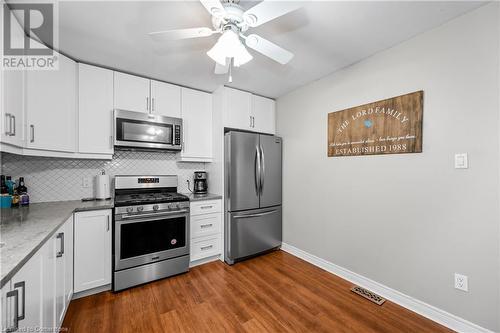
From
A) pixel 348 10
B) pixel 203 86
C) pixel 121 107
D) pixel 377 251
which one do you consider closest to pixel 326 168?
pixel 377 251

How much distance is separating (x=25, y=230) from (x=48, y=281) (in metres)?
0.35

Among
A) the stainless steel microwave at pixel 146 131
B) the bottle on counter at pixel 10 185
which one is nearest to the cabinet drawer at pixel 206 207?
the stainless steel microwave at pixel 146 131

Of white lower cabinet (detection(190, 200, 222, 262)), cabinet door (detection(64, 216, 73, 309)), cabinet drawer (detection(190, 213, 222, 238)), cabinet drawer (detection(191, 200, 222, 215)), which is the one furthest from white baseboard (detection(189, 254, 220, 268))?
cabinet door (detection(64, 216, 73, 309))

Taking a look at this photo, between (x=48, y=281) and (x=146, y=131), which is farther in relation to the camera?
(x=146, y=131)

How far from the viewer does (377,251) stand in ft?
7.06

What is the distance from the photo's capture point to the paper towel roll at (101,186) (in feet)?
8.05

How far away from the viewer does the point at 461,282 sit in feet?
5.34

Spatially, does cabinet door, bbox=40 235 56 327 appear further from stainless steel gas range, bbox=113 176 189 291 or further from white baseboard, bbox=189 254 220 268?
white baseboard, bbox=189 254 220 268

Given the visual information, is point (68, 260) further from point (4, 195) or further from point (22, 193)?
point (22, 193)

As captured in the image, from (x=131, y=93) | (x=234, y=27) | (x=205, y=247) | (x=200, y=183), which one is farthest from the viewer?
(x=200, y=183)

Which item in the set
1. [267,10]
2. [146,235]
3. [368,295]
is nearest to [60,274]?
[146,235]

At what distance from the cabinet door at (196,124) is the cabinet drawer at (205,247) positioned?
1.16 metres

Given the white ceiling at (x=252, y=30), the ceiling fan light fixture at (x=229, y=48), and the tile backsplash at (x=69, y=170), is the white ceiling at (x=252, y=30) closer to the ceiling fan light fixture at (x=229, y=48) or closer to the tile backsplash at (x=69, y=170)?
the ceiling fan light fixture at (x=229, y=48)

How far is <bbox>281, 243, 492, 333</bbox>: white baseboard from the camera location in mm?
1612
